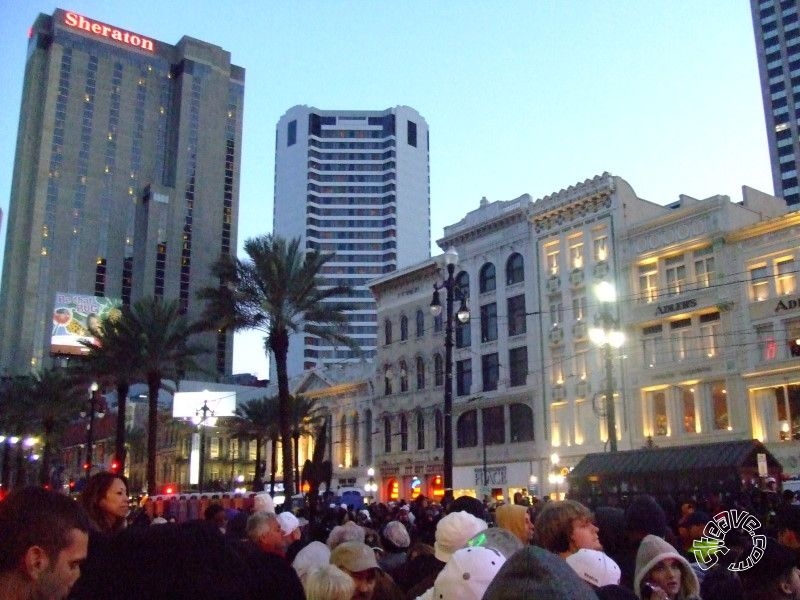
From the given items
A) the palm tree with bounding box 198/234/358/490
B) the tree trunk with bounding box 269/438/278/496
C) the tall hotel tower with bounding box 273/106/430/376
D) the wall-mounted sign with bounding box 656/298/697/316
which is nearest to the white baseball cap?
the palm tree with bounding box 198/234/358/490

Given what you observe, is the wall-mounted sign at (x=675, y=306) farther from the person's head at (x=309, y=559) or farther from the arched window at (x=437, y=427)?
the person's head at (x=309, y=559)

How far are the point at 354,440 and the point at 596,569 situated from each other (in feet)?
190

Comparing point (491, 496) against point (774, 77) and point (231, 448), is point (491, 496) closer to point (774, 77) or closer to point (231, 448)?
point (231, 448)

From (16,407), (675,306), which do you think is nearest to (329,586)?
(675,306)

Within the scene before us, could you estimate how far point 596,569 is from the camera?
4574 millimetres

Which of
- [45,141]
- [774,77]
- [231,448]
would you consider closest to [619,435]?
[231,448]

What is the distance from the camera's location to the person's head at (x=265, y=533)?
6.75 m

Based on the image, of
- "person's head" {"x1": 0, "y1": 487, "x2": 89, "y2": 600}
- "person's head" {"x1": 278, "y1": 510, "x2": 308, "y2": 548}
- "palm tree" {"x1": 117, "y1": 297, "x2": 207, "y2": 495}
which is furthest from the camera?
"palm tree" {"x1": 117, "y1": 297, "x2": 207, "y2": 495}

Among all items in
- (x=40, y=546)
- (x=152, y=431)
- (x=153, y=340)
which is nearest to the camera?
(x=40, y=546)

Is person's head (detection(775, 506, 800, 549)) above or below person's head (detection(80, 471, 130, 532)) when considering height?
below

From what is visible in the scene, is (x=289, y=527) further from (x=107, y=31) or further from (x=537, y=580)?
(x=107, y=31)

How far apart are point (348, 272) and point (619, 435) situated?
109408 millimetres

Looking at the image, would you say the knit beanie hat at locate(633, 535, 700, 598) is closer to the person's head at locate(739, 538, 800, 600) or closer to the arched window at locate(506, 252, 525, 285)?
the person's head at locate(739, 538, 800, 600)

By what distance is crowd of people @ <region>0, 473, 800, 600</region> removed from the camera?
2.36 meters
